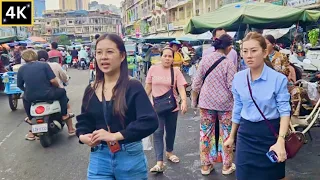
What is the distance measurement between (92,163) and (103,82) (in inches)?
21.5

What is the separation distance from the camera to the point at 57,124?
6527mm

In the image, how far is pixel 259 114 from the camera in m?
2.84

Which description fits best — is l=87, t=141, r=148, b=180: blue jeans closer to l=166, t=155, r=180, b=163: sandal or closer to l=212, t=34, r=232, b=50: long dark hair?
l=212, t=34, r=232, b=50: long dark hair

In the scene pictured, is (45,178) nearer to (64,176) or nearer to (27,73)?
(64,176)

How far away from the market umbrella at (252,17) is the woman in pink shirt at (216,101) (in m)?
2.86

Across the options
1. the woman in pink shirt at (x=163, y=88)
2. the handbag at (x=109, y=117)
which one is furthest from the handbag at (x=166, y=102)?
the handbag at (x=109, y=117)

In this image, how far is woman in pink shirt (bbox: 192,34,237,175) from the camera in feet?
14.4

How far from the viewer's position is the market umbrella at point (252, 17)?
7102 millimetres

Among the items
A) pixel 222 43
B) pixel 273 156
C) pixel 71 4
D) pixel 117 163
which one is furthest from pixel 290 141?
pixel 71 4

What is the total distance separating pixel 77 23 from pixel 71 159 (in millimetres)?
120024

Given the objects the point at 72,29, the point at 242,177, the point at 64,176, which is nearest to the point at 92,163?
the point at 242,177

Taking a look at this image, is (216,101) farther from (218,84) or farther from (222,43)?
(222,43)

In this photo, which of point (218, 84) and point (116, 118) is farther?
point (218, 84)

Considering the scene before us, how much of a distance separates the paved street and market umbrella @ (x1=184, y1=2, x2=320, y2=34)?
2.09 m
